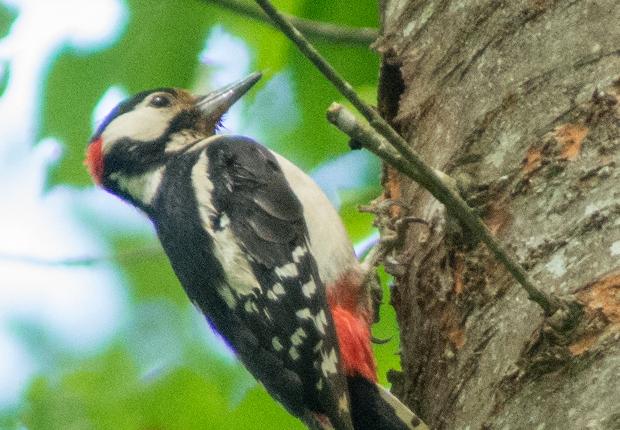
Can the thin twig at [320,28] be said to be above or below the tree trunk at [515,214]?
above

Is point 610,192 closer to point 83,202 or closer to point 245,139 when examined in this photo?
point 245,139

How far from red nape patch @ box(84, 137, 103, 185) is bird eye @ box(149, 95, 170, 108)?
28cm

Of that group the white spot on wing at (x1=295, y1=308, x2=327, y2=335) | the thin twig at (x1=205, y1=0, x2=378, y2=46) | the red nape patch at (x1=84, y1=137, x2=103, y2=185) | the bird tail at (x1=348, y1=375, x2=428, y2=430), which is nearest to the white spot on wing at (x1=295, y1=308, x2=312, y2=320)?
the white spot on wing at (x1=295, y1=308, x2=327, y2=335)

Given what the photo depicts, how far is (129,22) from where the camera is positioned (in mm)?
3699

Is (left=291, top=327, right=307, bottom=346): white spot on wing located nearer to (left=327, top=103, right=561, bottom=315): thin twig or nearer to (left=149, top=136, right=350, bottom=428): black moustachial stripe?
(left=149, top=136, right=350, bottom=428): black moustachial stripe

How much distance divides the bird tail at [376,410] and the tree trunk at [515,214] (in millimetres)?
70

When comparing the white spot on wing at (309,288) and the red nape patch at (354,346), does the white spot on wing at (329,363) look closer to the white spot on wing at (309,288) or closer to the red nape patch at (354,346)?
the red nape patch at (354,346)

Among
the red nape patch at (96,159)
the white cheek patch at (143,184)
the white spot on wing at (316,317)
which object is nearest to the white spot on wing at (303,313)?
the white spot on wing at (316,317)

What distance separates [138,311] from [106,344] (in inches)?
7.8

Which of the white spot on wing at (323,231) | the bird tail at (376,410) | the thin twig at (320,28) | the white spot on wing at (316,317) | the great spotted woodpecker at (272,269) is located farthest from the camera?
the thin twig at (320,28)

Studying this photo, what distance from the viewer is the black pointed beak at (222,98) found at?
4043mm

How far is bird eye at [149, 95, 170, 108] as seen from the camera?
160 inches

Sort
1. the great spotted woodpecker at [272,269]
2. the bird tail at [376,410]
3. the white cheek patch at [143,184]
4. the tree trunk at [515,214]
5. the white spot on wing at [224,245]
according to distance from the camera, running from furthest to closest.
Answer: the white cheek patch at [143,184] < the white spot on wing at [224,245] < the great spotted woodpecker at [272,269] < the bird tail at [376,410] < the tree trunk at [515,214]

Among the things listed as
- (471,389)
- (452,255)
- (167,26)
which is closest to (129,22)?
(167,26)
